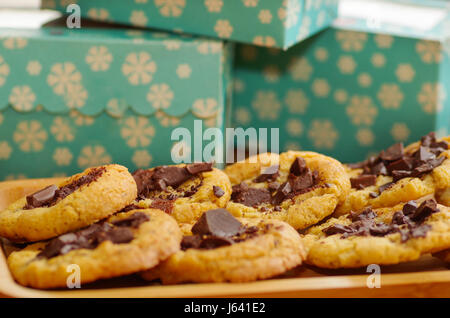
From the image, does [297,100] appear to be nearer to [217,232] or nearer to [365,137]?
[365,137]

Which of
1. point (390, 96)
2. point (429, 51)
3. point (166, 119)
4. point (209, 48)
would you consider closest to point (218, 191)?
point (166, 119)

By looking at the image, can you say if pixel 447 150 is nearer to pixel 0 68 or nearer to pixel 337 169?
pixel 337 169

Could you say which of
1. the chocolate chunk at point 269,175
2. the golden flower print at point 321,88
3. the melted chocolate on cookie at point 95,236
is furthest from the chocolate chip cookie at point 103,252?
the golden flower print at point 321,88

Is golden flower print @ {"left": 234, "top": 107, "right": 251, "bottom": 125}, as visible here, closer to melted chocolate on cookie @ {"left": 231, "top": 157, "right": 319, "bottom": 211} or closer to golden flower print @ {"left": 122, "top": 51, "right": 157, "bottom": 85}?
golden flower print @ {"left": 122, "top": 51, "right": 157, "bottom": 85}

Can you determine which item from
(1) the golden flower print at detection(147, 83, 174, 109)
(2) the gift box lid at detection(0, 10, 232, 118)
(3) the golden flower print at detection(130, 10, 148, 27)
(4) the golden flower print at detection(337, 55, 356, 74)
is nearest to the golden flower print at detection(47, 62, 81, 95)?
(2) the gift box lid at detection(0, 10, 232, 118)

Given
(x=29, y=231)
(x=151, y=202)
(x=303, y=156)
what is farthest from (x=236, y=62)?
(x=29, y=231)

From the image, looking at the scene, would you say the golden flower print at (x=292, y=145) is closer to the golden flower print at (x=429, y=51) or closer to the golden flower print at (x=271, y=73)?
the golden flower print at (x=271, y=73)

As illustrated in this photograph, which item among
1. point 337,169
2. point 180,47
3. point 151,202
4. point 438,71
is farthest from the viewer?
point 438,71

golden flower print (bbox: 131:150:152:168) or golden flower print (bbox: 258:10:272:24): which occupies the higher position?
golden flower print (bbox: 258:10:272:24)
